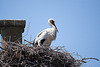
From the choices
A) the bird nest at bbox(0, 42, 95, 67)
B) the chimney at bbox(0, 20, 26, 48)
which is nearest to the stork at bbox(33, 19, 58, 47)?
the chimney at bbox(0, 20, 26, 48)

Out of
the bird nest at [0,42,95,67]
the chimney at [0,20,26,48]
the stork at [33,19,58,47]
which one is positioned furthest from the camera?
the stork at [33,19,58,47]

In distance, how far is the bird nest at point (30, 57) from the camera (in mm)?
5512

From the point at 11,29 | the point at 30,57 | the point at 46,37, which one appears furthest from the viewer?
the point at 46,37

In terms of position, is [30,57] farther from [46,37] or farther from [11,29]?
[46,37]

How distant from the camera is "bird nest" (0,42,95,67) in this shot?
551 centimetres

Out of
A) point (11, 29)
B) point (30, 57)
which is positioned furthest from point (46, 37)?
point (30, 57)

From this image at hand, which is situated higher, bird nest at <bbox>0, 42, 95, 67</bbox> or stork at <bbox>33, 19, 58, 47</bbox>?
stork at <bbox>33, 19, 58, 47</bbox>

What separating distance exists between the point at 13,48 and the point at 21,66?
428 millimetres

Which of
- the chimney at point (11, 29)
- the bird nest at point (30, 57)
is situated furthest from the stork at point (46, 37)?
the bird nest at point (30, 57)

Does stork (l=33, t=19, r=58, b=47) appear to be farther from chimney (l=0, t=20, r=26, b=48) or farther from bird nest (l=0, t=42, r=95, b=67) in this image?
bird nest (l=0, t=42, r=95, b=67)

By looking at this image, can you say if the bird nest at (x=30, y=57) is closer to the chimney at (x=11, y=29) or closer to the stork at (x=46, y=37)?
the chimney at (x=11, y=29)

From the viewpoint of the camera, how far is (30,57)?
5.65 m

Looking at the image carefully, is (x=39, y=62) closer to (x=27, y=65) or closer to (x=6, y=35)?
(x=27, y=65)

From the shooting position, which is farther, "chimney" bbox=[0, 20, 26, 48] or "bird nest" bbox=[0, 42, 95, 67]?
"chimney" bbox=[0, 20, 26, 48]
